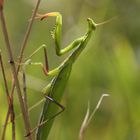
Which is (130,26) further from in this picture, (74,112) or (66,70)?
(66,70)

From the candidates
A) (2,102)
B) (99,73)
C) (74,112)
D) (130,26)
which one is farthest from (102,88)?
(2,102)

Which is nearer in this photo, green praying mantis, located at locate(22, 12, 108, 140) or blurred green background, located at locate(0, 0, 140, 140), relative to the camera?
green praying mantis, located at locate(22, 12, 108, 140)

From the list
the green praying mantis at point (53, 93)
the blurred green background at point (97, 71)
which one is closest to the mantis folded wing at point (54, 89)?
the green praying mantis at point (53, 93)

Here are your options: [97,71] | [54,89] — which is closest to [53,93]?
[54,89]

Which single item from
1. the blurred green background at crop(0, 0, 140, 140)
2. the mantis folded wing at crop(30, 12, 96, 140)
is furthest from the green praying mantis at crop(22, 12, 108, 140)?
the blurred green background at crop(0, 0, 140, 140)

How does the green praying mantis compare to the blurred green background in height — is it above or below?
above

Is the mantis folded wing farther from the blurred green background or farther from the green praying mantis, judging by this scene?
the blurred green background

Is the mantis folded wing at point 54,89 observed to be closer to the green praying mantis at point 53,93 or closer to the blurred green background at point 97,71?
the green praying mantis at point 53,93

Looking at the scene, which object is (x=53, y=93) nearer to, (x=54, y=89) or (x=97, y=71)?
(x=54, y=89)

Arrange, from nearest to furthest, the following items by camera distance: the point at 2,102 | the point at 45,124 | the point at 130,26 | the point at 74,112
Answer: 1. the point at 45,124
2. the point at 2,102
3. the point at 74,112
4. the point at 130,26
